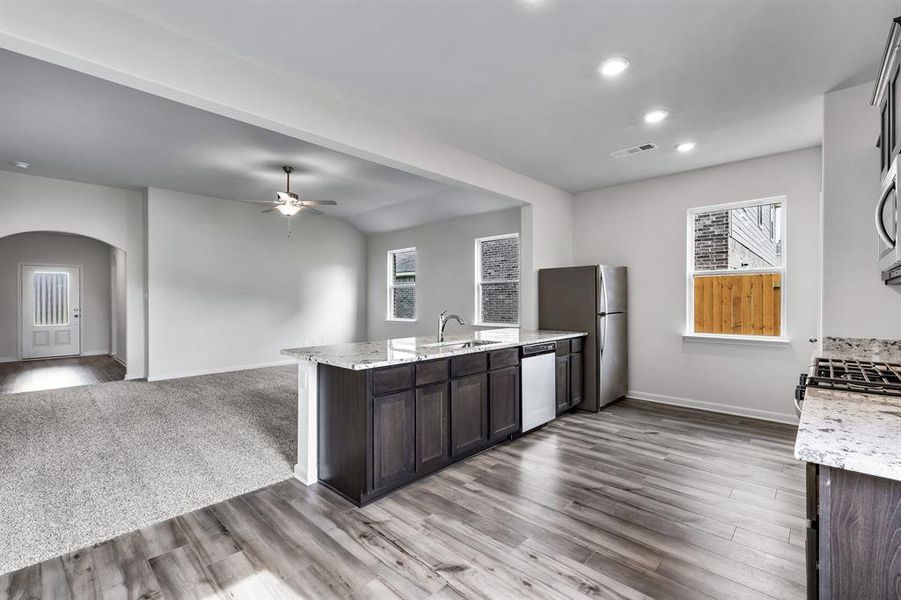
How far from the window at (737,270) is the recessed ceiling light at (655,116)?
175 cm

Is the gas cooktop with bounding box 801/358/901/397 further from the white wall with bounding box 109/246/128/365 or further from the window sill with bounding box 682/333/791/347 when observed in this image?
the white wall with bounding box 109/246/128/365

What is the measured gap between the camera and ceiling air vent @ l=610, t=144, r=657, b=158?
399cm

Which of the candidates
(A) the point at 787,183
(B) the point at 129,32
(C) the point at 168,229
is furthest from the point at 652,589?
(C) the point at 168,229

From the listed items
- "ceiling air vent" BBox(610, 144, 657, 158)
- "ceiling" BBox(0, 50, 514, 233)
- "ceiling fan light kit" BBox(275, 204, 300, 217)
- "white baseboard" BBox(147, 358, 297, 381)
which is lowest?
"white baseboard" BBox(147, 358, 297, 381)

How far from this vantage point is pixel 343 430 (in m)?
2.69

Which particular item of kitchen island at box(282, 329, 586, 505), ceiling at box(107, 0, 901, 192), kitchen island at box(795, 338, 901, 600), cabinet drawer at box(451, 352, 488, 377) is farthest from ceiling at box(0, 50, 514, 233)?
kitchen island at box(795, 338, 901, 600)

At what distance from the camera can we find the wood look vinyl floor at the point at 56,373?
5.96 meters

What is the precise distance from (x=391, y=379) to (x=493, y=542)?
108 cm

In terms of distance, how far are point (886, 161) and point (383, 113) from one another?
3028mm

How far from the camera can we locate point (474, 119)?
341cm

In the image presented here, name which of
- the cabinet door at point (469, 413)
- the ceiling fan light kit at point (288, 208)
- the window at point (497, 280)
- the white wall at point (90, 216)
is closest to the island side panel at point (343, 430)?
the cabinet door at point (469, 413)

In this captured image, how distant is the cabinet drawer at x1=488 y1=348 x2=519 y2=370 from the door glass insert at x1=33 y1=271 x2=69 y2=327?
9.75 m

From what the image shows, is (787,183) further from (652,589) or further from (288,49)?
(288,49)

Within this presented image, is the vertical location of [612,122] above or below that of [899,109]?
above
